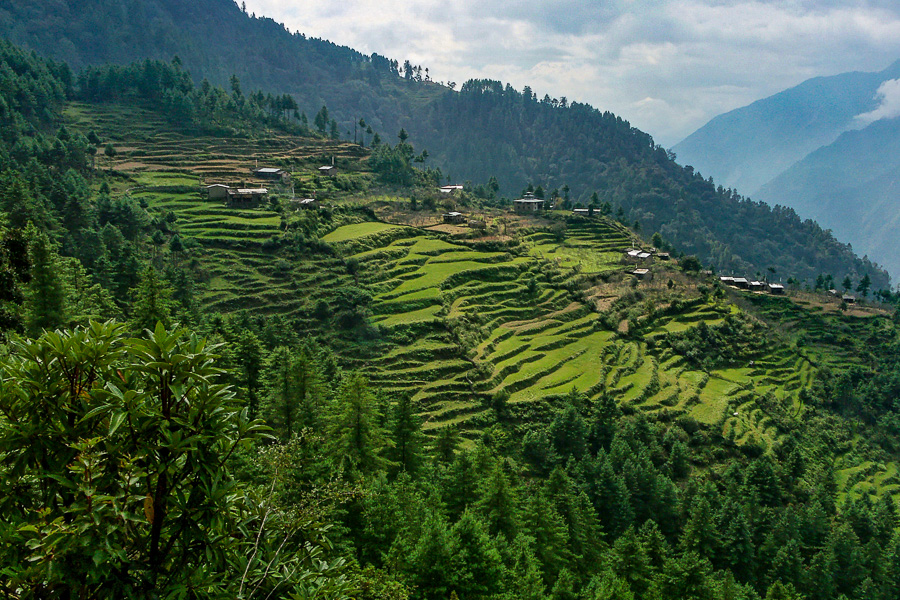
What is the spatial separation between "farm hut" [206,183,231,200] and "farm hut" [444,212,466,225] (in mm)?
30955

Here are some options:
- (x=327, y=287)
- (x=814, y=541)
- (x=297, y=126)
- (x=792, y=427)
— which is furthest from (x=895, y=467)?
(x=297, y=126)

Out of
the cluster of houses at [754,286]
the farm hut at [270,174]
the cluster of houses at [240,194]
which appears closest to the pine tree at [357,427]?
the cluster of houses at [240,194]

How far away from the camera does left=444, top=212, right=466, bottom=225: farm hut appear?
8075 centimetres

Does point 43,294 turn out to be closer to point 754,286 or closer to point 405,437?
point 405,437

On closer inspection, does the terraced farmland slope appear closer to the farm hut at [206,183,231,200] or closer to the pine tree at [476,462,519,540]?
the farm hut at [206,183,231,200]

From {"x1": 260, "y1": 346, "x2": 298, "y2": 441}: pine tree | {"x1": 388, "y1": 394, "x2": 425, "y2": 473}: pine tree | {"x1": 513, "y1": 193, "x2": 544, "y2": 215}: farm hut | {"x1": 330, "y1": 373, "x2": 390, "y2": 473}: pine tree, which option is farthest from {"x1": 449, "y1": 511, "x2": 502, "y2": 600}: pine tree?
{"x1": 513, "y1": 193, "x2": 544, "y2": 215}: farm hut

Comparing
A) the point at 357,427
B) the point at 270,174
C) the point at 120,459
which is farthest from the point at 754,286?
the point at 120,459

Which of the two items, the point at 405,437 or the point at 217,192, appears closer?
the point at 405,437

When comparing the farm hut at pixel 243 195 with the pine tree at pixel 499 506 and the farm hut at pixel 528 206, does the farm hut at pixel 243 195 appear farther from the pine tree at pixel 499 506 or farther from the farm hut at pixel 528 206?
the pine tree at pixel 499 506

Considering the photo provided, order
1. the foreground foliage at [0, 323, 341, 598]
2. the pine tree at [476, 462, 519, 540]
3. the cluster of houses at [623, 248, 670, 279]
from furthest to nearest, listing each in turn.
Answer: the cluster of houses at [623, 248, 670, 279] → the pine tree at [476, 462, 519, 540] → the foreground foliage at [0, 323, 341, 598]

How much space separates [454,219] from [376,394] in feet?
145

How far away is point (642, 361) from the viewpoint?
60938 millimetres

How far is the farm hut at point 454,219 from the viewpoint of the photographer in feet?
265

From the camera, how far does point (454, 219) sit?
266 feet
